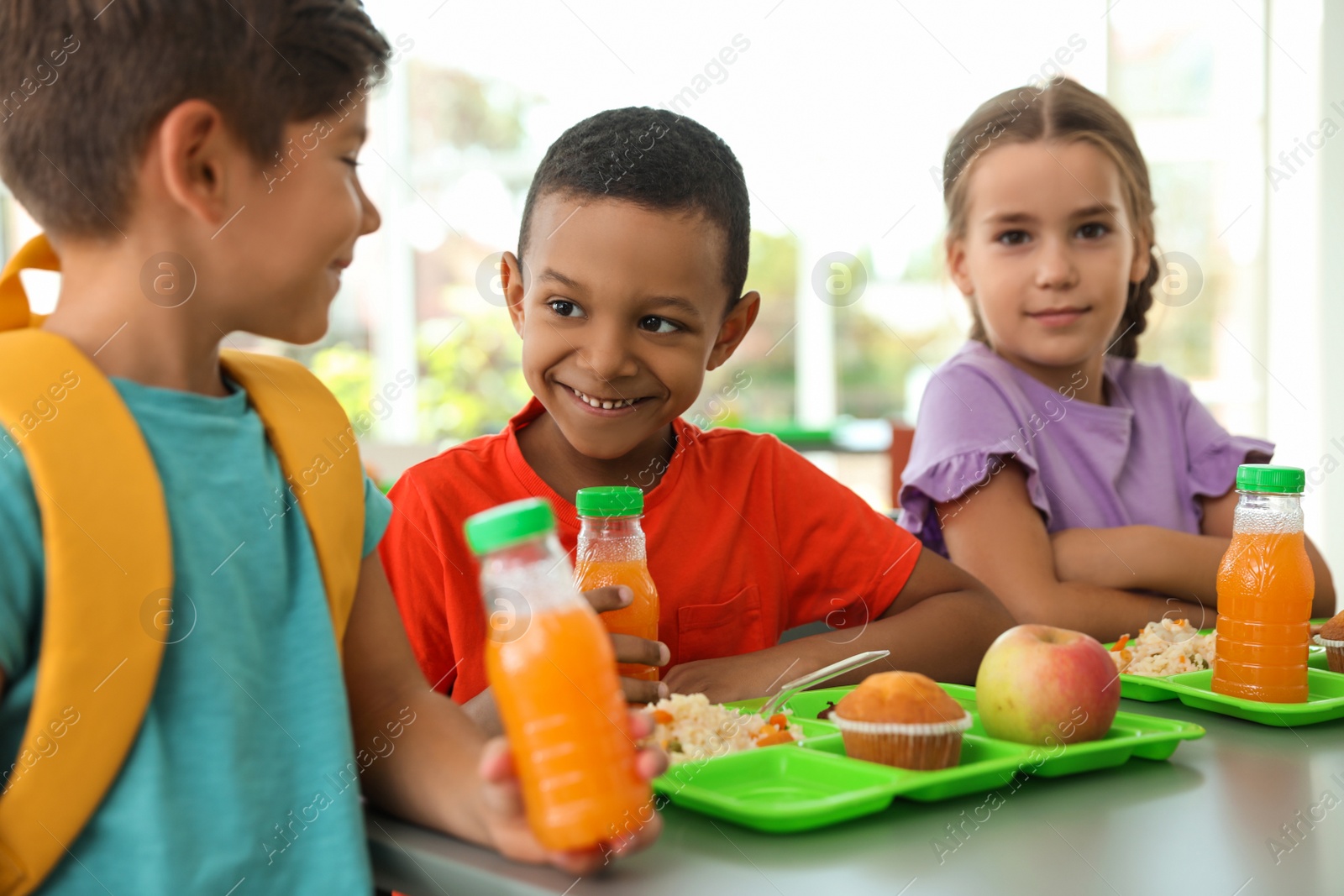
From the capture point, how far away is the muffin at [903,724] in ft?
3.13

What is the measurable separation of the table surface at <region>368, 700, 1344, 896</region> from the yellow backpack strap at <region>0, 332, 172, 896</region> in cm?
23

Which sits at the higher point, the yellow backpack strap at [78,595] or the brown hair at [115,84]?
the brown hair at [115,84]

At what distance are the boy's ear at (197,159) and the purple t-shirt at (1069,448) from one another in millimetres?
1254

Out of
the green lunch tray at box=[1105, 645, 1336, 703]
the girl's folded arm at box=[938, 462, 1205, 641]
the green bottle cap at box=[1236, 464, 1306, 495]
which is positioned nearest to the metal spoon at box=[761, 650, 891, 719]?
the green lunch tray at box=[1105, 645, 1336, 703]

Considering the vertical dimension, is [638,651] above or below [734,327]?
below

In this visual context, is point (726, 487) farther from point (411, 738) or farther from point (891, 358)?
point (891, 358)

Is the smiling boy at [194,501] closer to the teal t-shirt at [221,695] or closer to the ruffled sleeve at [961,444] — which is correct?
the teal t-shirt at [221,695]

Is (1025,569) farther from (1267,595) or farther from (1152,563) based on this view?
(1267,595)

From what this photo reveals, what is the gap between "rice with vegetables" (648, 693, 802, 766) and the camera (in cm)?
100

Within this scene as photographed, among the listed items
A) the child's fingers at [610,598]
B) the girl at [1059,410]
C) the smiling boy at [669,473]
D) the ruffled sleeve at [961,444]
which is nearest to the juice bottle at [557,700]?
the child's fingers at [610,598]

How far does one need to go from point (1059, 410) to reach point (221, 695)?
5.19 feet

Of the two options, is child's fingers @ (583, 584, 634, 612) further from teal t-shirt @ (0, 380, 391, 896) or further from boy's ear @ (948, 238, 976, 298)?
boy's ear @ (948, 238, 976, 298)

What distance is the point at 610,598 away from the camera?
1.09 metres

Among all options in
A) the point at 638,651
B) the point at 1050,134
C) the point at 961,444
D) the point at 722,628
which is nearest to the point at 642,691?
the point at 638,651
